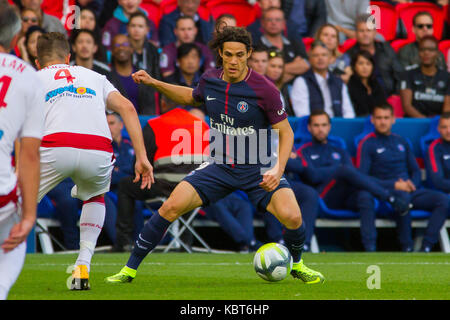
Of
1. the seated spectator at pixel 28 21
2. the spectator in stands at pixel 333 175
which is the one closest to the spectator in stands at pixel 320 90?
the spectator in stands at pixel 333 175

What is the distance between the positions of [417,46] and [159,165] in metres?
6.10

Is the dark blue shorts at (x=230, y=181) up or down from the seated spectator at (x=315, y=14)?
down

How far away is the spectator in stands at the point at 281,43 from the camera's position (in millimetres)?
13805

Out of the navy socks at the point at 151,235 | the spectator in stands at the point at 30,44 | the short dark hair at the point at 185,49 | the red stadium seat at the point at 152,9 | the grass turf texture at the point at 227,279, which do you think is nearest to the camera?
the grass turf texture at the point at 227,279

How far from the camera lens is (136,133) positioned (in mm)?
6438

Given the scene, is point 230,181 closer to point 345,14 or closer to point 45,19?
point 45,19

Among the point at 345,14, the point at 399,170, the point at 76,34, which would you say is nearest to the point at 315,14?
the point at 345,14

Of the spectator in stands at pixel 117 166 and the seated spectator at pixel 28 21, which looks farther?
the seated spectator at pixel 28 21

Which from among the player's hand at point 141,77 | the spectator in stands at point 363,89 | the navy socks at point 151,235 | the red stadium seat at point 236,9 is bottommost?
the navy socks at point 151,235

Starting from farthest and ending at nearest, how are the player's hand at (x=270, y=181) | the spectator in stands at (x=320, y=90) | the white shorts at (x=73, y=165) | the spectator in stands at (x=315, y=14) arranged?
the spectator in stands at (x=315, y=14), the spectator in stands at (x=320, y=90), the player's hand at (x=270, y=181), the white shorts at (x=73, y=165)

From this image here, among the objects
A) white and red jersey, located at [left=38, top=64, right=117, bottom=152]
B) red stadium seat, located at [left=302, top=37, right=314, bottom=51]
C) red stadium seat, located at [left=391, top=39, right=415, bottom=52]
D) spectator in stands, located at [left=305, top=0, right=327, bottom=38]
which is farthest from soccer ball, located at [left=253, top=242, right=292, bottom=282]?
red stadium seat, located at [left=391, top=39, right=415, bottom=52]

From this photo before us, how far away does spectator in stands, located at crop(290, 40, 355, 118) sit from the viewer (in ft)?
Answer: 43.0

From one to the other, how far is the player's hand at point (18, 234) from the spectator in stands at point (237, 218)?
7335 millimetres

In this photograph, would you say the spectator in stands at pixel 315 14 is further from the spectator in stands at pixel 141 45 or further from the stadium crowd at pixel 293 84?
the spectator in stands at pixel 141 45
